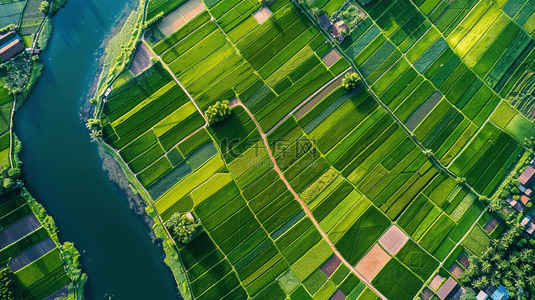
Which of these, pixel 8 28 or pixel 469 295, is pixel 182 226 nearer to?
pixel 8 28

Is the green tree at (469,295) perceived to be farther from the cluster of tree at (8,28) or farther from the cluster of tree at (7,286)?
the cluster of tree at (8,28)

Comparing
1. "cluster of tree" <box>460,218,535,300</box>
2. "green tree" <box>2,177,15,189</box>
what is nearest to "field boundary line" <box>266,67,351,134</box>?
"cluster of tree" <box>460,218,535,300</box>

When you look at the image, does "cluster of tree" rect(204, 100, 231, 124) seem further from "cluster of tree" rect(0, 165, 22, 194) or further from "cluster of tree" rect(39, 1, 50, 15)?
"cluster of tree" rect(39, 1, 50, 15)

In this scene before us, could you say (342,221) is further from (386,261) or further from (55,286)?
(55,286)

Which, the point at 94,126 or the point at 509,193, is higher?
the point at 94,126

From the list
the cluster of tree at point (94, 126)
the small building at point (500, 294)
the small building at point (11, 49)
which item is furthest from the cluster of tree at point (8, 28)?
the small building at point (500, 294)

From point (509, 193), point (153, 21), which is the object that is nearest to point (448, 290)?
point (509, 193)
